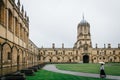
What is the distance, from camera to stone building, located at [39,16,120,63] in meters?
89.6

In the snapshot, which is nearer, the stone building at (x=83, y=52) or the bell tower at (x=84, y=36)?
the bell tower at (x=84, y=36)

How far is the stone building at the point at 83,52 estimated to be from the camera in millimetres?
89625

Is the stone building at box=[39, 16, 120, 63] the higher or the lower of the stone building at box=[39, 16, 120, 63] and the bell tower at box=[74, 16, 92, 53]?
the lower

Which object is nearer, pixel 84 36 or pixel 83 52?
pixel 83 52

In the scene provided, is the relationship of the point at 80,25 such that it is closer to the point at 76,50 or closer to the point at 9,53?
the point at 76,50

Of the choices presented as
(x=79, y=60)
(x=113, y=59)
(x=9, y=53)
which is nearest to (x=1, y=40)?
(x=9, y=53)

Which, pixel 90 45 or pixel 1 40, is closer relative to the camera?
pixel 1 40

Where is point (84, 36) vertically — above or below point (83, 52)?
above

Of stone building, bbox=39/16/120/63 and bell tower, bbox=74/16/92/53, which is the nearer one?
bell tower, bbox=74/16/92/53

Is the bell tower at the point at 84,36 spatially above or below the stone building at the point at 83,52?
above

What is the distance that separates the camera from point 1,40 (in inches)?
642

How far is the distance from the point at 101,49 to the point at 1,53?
79326 mm

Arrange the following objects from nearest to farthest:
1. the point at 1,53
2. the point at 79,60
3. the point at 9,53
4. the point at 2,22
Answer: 1. the point at 1,53
2. the point at 2,22
3. the point at 9,53
4. the point at 79,60

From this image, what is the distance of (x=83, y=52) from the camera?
88.9 m
